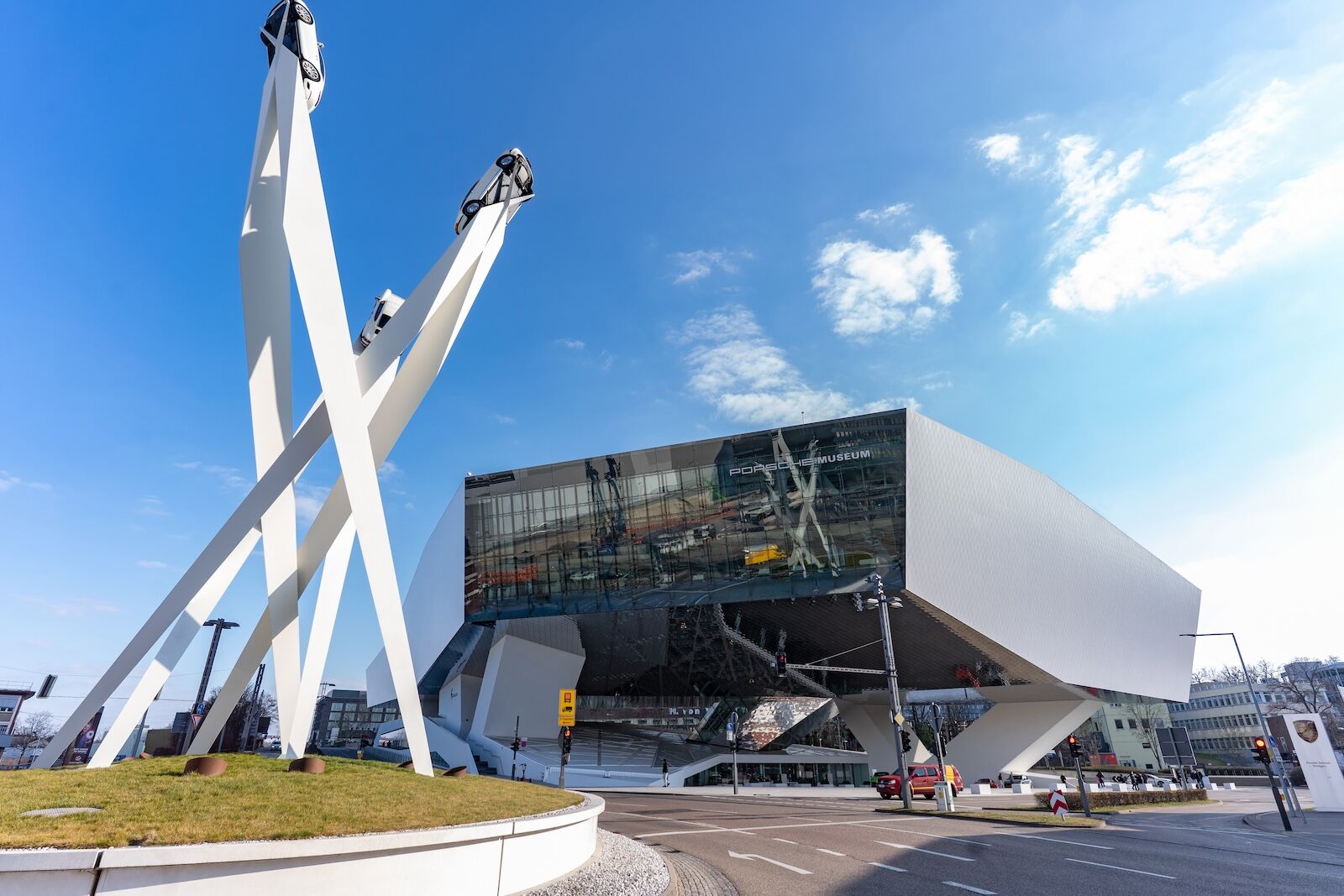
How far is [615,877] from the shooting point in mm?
9648

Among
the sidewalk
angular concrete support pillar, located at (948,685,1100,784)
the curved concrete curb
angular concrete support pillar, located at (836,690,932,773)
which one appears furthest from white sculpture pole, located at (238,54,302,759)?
angular concrete support pillar, located at (836,690,932,773)

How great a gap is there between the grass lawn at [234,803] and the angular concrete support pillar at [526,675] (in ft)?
131

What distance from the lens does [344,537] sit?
16.9 metres

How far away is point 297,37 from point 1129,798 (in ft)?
148

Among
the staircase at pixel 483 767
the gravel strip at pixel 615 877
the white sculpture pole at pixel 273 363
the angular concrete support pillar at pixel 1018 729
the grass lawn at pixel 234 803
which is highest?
the white sculpture pole at pixel 273 363

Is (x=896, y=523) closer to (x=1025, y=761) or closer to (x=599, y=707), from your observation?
(x=1025, y=761)

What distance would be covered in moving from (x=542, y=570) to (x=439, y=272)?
3526cm

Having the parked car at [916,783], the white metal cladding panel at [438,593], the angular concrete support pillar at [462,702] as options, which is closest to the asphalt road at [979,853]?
the parked car at [916,783]

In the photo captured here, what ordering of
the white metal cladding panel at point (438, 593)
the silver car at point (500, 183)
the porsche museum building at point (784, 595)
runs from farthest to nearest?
1. the white metal cladding panel at point (438, 593)
2. the porsche museum building at point (784, 595)
3. the silver car at point (500, 183)

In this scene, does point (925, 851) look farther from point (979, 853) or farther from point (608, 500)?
point (608, 500)

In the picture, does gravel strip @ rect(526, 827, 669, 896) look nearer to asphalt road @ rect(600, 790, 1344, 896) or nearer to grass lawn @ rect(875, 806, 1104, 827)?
asphalt road @ rect(600, 790, 1344, 896)

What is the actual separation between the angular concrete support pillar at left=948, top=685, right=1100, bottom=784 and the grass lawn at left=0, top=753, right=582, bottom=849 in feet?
162

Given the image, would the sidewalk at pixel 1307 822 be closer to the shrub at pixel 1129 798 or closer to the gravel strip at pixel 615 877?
the shrub at pixel 1129 798

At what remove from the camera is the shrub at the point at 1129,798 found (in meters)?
29.7
